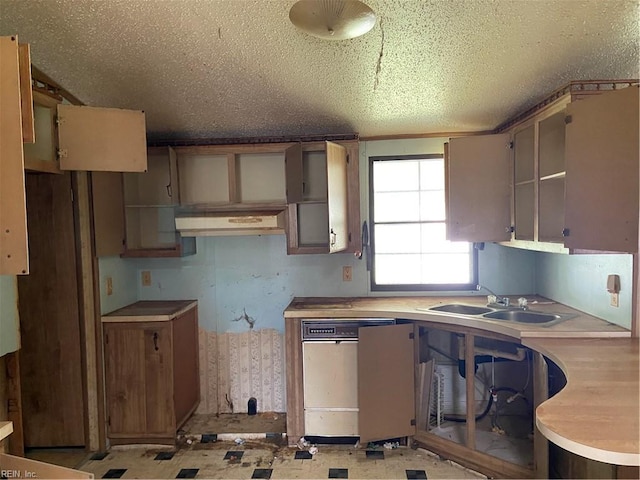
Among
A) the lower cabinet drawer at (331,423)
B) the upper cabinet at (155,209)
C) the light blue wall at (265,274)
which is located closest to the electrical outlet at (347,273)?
the light blue wall at (265,274)

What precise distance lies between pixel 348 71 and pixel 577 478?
2448mm

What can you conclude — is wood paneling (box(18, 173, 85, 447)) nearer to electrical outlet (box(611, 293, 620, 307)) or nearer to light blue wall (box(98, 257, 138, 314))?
light blue wall (box(98, 257, 138, 314))

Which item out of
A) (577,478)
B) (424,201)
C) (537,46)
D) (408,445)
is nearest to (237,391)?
(408,445)

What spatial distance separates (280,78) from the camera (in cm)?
244

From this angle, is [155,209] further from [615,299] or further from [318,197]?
[615,299]

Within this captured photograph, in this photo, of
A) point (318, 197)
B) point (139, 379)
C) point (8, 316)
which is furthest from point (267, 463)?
point (318, 197)

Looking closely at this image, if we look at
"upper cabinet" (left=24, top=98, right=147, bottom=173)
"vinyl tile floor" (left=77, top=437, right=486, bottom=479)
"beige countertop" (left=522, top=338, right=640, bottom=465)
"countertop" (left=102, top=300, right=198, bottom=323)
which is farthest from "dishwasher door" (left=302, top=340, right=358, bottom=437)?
"upper cabinet" (left=24, top=98, right=147, bottom=173)

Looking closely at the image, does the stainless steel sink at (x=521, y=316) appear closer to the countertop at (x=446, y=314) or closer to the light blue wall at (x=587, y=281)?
the countertop at (x=446, y=314)

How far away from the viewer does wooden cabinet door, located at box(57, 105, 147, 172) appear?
2.30m

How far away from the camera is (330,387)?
2779 mm

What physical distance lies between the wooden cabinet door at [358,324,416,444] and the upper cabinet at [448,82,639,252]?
801 mm

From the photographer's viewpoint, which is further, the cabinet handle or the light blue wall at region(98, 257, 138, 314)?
the light blue wall at region(98, 257, 138, 314)

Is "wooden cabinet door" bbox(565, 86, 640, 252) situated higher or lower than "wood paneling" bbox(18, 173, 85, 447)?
higher

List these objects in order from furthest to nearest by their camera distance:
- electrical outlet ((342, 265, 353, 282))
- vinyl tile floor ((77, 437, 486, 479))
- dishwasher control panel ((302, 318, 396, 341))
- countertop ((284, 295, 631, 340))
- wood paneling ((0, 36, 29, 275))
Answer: electrical outlet ((342, 265, 353, 282))
dishwasher control panel ((302, 318, 396, 341))
vinyl tile floor ((77, 437, 486, 479))
countertop ((284, 295, 631, 340))
wood paneling ((0, 36, 29, 275))
